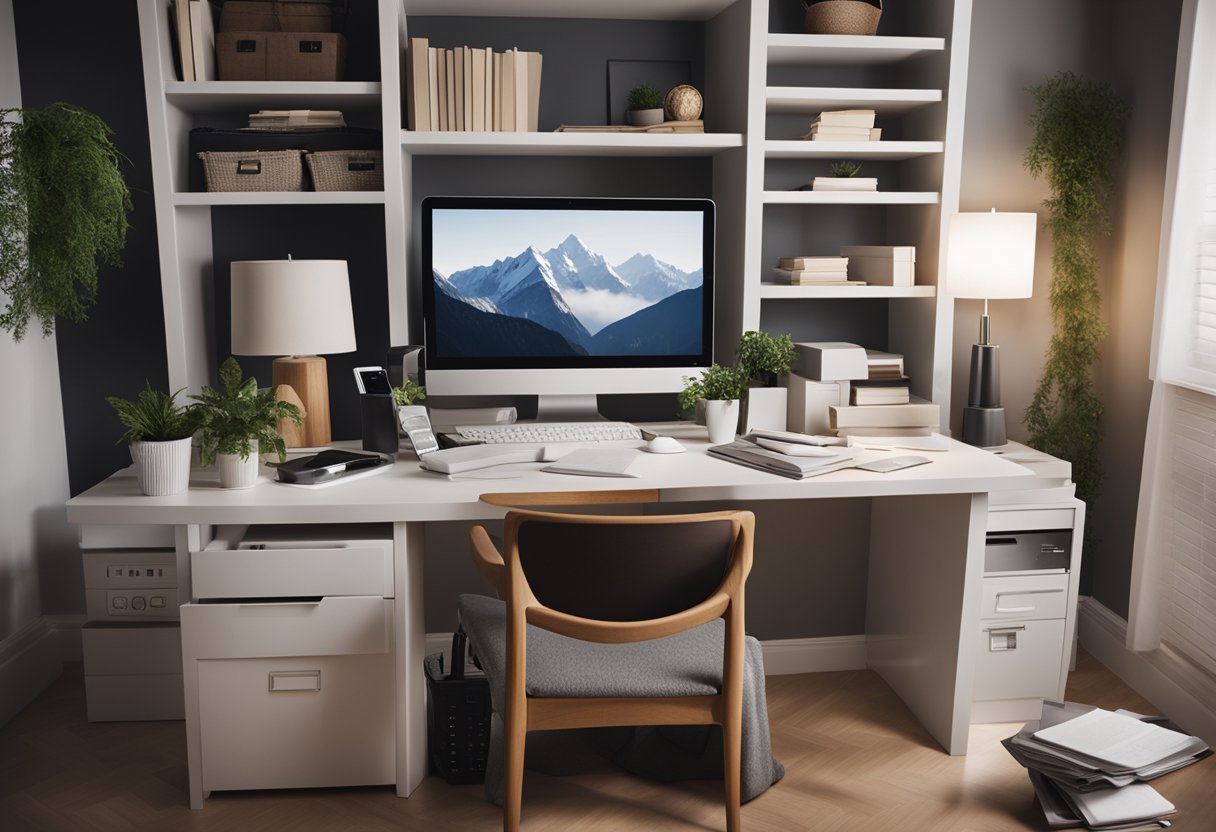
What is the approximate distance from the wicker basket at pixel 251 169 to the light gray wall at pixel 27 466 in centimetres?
63

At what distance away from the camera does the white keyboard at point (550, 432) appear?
2.59m

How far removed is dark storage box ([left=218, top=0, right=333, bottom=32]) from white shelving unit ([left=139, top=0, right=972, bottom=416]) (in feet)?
0.54

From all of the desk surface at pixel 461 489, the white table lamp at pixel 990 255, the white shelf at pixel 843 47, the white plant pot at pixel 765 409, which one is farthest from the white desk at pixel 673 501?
the white shelf at pixel 843 47

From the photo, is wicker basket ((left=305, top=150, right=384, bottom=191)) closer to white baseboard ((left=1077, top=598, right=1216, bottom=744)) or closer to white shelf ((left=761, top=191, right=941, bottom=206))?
white shelf ((left=761, top=191, right=941, bottom=206))

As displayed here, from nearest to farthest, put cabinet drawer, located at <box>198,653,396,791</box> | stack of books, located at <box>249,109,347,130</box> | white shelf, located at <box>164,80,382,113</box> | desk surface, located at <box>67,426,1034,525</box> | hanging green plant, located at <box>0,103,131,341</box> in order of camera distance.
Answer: desk surface, located at <box>67,426,1034,525</box> < cabinet drawer, located at <box>198,653,396,791</box> < hanging green plant, located at <box>0,103,131,341</box> < white shelf, located at <box>164,80,382,113</box> < stack of books, located at <box>249,109,347,130</box>

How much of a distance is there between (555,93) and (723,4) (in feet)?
1.71

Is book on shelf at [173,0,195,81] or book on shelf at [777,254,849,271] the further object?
book on shelf at [777,254,849,271]

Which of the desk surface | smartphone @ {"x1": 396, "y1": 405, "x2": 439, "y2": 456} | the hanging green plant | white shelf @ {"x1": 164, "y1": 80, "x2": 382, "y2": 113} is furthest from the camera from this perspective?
white shelf @ {"x1": 164, "y1": 80, "x2": 382, "y2": 113}

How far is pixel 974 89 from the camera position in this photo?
10.1ft

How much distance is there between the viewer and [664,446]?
8.34 ft

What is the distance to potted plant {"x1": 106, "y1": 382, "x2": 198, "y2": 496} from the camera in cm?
217

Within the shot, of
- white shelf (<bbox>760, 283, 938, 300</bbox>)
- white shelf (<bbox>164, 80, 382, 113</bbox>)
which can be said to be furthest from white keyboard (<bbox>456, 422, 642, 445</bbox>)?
white shelf (<bbox>164, 80, 382, 113</bbox>)

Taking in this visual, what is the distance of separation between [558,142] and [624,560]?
1.25m

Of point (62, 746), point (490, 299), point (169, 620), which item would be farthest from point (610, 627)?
point (62, 746)
